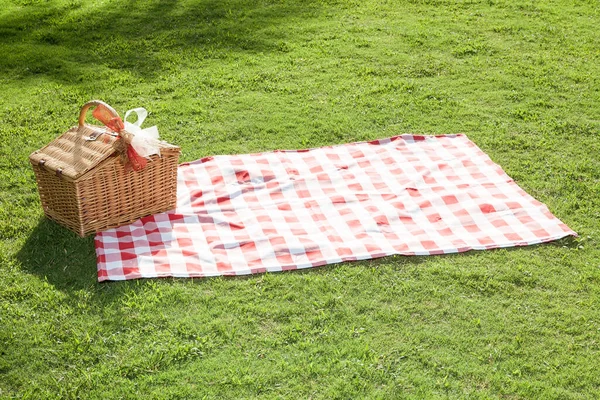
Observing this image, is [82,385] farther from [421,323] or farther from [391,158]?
[391,158]

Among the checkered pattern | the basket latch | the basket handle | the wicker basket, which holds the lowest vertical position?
the checkered pattern

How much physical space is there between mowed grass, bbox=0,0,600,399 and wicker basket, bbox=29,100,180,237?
0.15m

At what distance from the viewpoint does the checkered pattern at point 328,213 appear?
14.1 feet

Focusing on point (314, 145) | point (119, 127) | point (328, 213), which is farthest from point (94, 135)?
point (314, 145)

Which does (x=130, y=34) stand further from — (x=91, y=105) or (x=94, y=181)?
(x=94, y=181)

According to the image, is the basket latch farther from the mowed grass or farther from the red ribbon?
the mowed grass

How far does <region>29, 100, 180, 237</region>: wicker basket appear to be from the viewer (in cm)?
424

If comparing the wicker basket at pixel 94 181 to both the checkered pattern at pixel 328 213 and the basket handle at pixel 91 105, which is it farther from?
the checkered pattern at pixel 328 213

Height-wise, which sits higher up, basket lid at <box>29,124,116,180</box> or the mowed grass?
basket lid at <box>29,124,116,180</box>

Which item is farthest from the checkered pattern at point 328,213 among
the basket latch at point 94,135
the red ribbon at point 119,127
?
the basket latch at point 94,135

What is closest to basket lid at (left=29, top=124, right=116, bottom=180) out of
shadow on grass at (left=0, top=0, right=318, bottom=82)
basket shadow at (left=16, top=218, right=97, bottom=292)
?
basket shadow at (left=16, top=218, right=97, bottom=292)

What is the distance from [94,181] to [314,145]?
1.82 metres

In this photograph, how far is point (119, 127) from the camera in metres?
4.27

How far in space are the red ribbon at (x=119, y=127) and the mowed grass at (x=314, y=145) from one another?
1.64 ft
